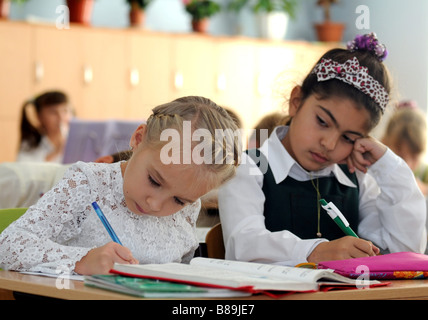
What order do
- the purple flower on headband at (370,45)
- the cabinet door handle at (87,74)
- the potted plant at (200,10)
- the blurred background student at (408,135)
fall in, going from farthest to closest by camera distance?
the potted plant at (200,10) < the cabinet door handle at (87,74) < the blurred background student at (408,135) < the purple flower on headband at (370,45)

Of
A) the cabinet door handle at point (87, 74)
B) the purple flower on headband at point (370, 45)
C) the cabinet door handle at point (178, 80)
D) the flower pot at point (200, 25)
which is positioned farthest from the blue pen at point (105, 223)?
the flower pot at point (200, 25)

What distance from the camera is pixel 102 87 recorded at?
5617 mm

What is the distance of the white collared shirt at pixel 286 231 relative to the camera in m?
1.46

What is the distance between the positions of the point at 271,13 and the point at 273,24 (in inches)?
4.8

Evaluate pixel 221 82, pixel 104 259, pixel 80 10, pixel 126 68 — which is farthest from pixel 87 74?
pixel 104 259

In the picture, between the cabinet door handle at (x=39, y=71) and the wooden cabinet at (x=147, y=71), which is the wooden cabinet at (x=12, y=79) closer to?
the cabinet door handle at (x=39, y=71)

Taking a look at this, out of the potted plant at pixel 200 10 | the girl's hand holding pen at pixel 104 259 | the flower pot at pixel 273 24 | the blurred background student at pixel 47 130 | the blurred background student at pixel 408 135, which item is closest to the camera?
the girl's hand holding pen at pixel 104 259

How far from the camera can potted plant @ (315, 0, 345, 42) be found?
6.30 metres

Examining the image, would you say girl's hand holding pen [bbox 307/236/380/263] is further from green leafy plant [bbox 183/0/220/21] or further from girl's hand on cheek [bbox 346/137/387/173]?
green leafy plant [bbox 183/0/220/21]

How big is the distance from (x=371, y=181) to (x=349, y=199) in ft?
0.46

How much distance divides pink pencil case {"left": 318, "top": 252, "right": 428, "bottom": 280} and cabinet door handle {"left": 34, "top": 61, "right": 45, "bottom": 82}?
4.53 meters

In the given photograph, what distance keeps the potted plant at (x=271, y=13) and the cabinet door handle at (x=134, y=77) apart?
1142 millimetres

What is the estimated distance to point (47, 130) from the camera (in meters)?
4.71
